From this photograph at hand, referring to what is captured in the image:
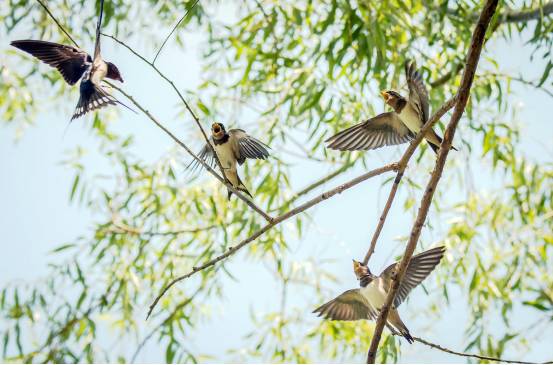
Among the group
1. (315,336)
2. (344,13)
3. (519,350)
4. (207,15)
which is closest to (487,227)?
(519,350)

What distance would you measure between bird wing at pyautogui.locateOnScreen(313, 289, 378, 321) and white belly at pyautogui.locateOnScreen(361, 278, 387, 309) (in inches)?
3.2

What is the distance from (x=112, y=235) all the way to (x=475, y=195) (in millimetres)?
1592

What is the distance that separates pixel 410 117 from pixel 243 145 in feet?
1.68

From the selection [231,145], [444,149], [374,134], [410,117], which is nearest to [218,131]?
[231,145]

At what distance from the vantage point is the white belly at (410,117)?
2023 millimetres

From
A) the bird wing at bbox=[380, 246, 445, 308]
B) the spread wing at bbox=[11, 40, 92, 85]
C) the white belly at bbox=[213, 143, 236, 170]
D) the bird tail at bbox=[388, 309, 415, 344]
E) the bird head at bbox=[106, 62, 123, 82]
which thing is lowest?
the bird tail at bbox=[388, 309, 415, 344]

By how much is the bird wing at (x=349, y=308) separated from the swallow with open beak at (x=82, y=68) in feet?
3.09

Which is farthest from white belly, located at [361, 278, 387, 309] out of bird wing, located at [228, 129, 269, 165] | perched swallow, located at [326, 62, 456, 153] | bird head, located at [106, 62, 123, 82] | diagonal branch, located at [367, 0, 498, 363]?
bird head, located at [106, 62, 123, 82]

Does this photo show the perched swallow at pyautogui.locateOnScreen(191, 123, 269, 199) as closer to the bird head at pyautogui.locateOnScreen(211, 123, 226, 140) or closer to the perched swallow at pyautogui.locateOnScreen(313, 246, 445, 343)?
the bird head at pyautogui.locateOnScreen(211, 123, 226, 140)

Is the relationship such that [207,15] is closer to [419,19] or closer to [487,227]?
[419,19]

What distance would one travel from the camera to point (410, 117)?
2.03 metres

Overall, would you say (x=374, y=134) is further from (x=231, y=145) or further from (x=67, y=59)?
(x=67, y=59)

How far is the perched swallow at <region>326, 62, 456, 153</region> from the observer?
77.1 inches

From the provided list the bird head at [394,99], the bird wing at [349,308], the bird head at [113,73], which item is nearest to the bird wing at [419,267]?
the bird wing at [349,308]
